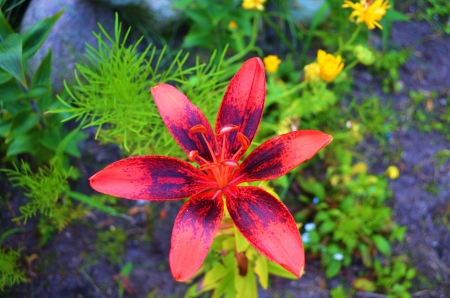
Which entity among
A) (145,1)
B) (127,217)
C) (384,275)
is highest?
(145,1)

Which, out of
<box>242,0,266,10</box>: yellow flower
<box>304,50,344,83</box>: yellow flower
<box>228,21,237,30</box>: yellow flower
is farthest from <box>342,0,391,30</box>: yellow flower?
<box>228,21,237,30</box>: yellow flower

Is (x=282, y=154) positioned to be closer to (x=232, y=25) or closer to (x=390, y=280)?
(x=232, y=25)

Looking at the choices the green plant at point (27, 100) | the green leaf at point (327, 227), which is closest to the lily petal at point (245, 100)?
the green plant at point (27, 100)

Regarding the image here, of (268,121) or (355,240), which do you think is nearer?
(355,240)

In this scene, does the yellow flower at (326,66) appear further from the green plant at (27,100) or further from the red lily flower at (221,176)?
the green plant at (27,100)

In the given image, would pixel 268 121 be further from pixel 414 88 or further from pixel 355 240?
pixel 414 88

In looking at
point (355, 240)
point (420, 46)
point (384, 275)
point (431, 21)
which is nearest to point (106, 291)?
point (355, 240)

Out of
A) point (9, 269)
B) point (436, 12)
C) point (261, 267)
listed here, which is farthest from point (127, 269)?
point (436, 12)
